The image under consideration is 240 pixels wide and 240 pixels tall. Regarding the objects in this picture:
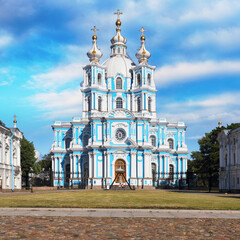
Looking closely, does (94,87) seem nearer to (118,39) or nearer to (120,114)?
(120,114)

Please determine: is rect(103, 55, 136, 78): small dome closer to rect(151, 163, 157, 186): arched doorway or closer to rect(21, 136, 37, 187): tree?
rect(151, 163, 157, 186): arched doorway

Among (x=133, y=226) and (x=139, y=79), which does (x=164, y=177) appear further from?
(x=133, y=226)

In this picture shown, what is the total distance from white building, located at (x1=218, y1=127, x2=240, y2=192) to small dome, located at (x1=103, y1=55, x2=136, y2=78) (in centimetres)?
3155

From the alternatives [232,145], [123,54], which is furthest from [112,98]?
[232,145]

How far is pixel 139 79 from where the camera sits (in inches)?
3191

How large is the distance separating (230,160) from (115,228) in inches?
1700

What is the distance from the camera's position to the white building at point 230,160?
162ft

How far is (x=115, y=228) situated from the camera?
1204 cm

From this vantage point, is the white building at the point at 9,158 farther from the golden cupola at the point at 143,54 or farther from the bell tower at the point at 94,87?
the golden cupola at the point at 143,54

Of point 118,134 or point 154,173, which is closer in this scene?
point 118,134

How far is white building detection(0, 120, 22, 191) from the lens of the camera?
50.9 meters

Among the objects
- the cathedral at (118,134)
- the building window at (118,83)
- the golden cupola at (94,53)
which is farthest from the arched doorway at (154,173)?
the golden cupola at (94,53)

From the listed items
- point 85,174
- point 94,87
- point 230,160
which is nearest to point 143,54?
point 94,87

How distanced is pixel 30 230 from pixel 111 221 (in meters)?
3.49
